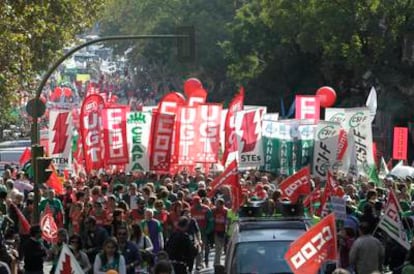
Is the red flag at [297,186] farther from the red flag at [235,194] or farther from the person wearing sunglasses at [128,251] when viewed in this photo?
the person wearing sunglasses at [128,251]

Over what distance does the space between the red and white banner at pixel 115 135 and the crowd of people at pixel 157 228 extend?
1059 millimetres

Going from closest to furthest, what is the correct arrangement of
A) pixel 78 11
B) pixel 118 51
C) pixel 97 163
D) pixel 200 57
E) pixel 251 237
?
pixel 251 237 → pixel 97 163 → pixel 78 11 → pixel 200 57 → pixel 118 51

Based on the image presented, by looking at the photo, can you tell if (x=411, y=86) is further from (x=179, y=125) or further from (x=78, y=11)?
(x=179, y=125)

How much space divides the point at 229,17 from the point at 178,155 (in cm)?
5618

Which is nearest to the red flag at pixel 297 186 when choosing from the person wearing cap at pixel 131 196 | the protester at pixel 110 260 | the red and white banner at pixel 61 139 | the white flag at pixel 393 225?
the person wearing cap at pixel 131 196

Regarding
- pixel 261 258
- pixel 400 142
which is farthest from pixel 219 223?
pixel 400 142

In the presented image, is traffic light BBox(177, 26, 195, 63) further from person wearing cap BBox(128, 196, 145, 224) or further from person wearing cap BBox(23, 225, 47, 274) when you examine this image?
person wearing cap BBox(23, 225, 47, 274)

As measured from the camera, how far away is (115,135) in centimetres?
3275

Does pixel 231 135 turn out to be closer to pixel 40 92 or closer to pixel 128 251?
pixel 40 92

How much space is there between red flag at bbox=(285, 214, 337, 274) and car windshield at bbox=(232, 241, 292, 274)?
3.88ft

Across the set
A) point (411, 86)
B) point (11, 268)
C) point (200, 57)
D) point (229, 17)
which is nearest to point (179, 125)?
point (11, 268)

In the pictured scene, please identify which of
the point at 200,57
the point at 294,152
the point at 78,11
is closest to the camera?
the point at 294,152

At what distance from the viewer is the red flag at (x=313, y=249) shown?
579 inches

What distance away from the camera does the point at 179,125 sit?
33.5 meters
